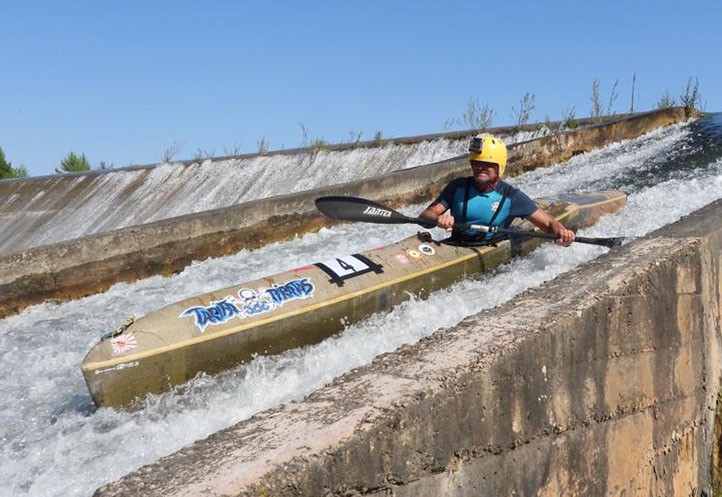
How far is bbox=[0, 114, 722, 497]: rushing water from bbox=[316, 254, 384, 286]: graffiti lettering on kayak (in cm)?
32

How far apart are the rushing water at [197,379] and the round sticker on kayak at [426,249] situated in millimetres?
324

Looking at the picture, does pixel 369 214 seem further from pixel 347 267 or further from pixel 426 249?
pixel 347 267

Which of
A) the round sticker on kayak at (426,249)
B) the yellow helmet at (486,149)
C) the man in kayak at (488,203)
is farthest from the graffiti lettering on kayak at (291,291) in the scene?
the yellow helmet at (486,149)

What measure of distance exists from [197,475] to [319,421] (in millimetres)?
466

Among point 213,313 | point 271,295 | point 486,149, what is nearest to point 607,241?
point 486,149

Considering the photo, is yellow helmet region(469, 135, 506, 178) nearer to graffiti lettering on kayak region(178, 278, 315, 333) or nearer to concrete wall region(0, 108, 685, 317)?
graffiti lettering on kayak region(178, 278, 315, 333)

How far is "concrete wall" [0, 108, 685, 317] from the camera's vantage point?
22.2 feet

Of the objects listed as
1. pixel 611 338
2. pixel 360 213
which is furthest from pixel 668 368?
pixel 360 213

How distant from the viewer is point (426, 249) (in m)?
5.85

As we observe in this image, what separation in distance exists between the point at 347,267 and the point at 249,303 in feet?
2.76

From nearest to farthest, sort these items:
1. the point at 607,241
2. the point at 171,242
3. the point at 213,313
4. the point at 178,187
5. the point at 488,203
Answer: the point at 213,313
the point at 607,241
the point at 488,203
the point at 171,242
the point at 178,187

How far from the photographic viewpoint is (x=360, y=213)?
5801 mm

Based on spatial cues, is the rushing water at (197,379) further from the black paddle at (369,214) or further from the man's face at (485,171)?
the man's face at (485,171)

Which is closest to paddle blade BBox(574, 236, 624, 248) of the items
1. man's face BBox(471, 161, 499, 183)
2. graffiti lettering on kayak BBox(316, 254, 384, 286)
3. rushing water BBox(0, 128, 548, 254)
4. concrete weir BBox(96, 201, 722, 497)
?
concrete weir BBox(96, 201, 722, 497)
